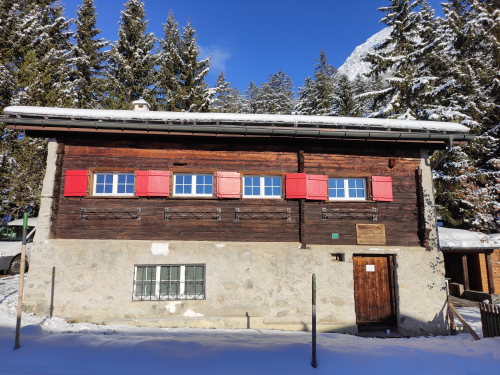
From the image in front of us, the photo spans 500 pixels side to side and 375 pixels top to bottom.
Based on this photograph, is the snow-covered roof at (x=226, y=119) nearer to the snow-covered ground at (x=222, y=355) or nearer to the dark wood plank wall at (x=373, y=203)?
the dark wood plank wall at (x=373, y=203)

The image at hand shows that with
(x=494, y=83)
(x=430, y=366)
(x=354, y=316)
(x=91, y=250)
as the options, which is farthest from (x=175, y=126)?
(x=494, y=83)

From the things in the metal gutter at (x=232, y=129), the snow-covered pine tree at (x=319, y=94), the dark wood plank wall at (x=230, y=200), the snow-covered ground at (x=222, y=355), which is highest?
the snow-covered pine tree at (x=319, y=94)

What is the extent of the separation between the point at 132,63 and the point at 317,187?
1944cm

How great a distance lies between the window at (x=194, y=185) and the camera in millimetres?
9211

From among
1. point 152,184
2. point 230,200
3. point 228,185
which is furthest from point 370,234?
point 152,184

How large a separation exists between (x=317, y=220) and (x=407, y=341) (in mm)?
3802

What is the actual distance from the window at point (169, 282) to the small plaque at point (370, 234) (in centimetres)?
478

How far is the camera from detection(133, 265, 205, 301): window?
27.9 ft

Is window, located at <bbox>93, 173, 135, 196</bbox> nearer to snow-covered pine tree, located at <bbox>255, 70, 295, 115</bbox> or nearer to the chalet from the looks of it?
the chalet

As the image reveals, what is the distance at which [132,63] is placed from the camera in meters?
22.7

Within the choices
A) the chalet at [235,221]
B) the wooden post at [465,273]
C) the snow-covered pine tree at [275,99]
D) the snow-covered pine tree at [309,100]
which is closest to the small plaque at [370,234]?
the chalet at [235,221]

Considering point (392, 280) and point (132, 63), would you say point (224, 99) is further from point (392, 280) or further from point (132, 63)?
point (392, 280)

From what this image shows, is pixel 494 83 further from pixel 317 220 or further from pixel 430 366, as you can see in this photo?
pixel 430 366

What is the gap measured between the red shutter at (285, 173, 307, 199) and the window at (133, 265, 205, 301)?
3348mm
